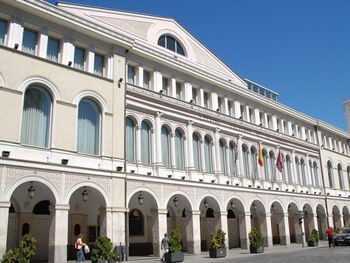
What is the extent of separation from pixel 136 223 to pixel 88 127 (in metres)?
9.19

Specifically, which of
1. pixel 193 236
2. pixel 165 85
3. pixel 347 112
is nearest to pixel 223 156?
pixel 193 236

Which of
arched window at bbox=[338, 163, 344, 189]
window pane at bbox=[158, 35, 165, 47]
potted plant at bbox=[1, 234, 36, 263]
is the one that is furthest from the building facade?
arched window at bbox=[338, 163, 344, 189]

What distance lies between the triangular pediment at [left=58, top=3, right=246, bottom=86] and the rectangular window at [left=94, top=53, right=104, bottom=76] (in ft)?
10.1

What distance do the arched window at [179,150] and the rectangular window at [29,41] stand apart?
1171 cm

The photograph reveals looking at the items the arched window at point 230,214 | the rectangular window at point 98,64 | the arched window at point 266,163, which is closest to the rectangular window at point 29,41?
the rectangular window at point 98,64

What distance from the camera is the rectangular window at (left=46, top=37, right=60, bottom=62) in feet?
73.5

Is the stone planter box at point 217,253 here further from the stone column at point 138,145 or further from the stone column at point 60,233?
the stone column at point 60,233

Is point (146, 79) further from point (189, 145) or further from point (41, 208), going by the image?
point (41, 208)

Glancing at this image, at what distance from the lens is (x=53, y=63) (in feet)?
72.1

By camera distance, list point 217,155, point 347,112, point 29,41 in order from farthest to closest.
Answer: point 347,112 → point 217,155 → point 29,41

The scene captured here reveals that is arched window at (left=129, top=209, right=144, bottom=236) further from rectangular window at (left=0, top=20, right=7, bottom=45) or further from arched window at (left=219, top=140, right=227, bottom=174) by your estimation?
rectangular window at (left=0, top=20, right=7, bottom=45)

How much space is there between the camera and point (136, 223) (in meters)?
29.1

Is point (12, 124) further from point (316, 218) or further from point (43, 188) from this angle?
point (316, 218)

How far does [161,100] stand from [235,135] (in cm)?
899
